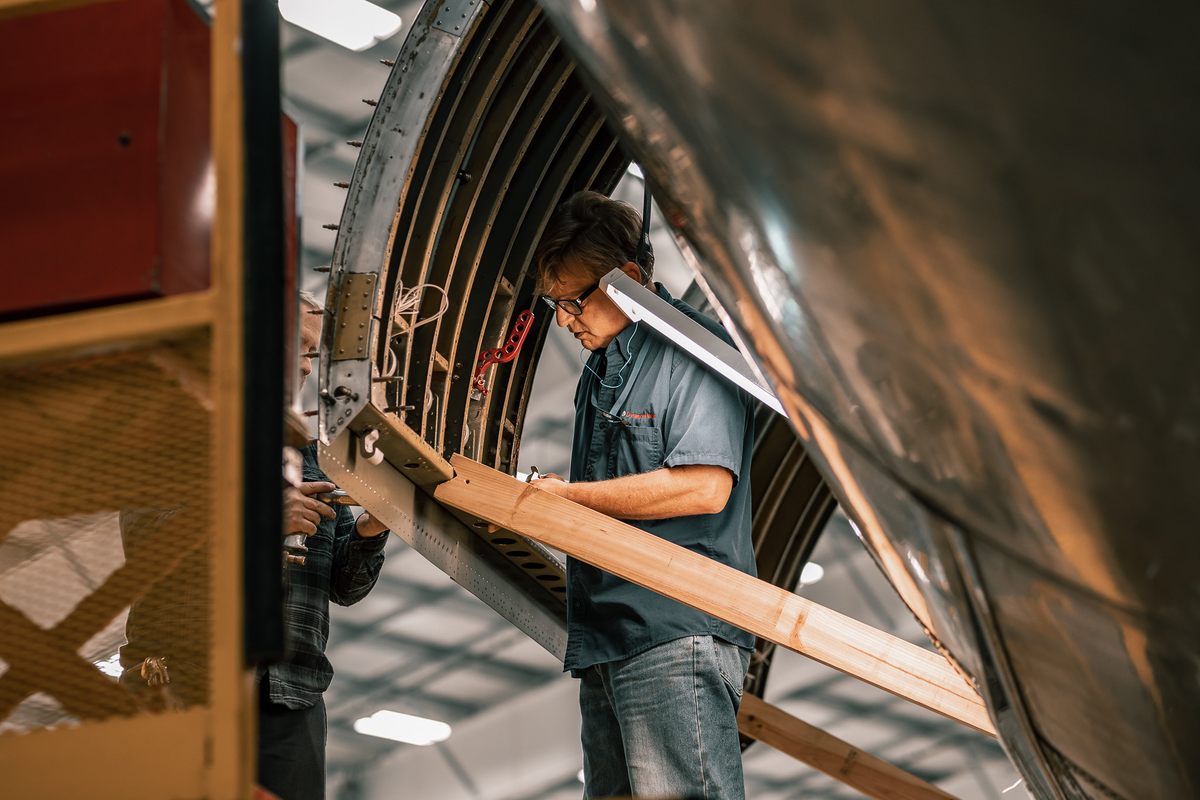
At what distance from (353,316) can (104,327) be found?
2752 mm

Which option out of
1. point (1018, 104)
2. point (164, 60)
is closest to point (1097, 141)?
point (1018, 104)

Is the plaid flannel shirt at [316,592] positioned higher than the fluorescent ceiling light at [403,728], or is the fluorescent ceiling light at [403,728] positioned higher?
the fluorescent ceiling light at [403,728]

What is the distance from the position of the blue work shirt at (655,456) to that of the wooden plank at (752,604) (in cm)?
13

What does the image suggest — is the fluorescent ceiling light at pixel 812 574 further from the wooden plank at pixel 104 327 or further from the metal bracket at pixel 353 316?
the wooden plank at pixel 104 327

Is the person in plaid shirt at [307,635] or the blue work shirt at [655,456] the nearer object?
the blue work shirt at [655,456]

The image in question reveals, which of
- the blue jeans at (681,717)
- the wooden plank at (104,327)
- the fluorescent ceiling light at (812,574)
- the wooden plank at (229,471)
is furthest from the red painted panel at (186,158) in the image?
the fluorescent ceiling light at (812,574)

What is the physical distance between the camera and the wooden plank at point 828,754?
287 inches

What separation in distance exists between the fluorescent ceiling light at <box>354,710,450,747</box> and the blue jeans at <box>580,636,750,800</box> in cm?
1805

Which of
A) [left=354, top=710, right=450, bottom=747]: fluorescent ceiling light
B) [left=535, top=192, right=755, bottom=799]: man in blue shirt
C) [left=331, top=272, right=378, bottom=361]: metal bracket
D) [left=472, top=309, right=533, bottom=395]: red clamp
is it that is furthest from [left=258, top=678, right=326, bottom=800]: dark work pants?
[left=354, top=710, right=450, bottom=747]: fluorescent ceiling light

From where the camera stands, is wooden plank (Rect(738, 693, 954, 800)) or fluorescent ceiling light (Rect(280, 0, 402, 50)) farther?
fluorescent ceiling light (Rect(280, 0, 402, 50))

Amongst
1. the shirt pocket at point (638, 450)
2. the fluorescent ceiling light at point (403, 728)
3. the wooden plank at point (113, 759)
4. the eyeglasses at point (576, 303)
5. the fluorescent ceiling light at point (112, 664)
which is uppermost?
the fluorescent ceiling light at point (403, 728)

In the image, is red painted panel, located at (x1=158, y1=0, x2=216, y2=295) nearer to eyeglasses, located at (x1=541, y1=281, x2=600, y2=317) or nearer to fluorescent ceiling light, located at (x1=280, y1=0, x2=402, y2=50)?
eyeglasses, located at (x1=541, y1=281, x2=600, y2=317)

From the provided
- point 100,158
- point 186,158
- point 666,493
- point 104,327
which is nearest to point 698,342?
point 666,493

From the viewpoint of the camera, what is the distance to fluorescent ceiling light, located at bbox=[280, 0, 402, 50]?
1418cm
